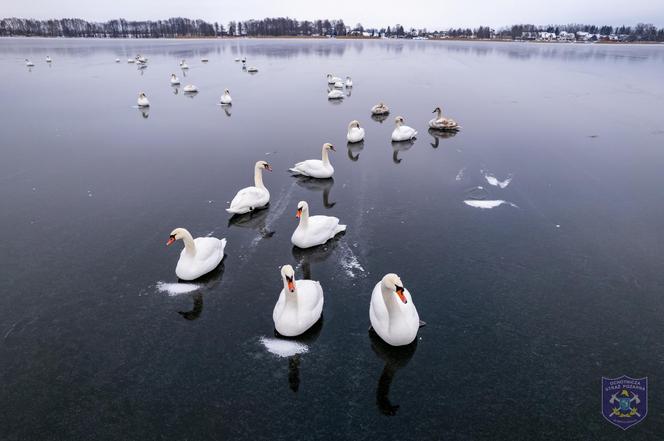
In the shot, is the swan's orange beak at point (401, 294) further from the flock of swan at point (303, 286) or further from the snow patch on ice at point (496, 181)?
the snow patch on ice at point (496, 181)

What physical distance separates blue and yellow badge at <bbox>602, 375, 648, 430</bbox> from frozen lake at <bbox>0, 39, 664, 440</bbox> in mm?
151

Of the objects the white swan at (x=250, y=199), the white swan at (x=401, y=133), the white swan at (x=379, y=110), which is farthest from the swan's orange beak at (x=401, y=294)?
the white swan at (x=379, y=110)

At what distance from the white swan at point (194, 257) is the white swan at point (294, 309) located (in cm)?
238

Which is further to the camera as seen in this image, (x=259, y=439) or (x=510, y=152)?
(x=510, y=152)

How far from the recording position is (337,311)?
28.0 ft

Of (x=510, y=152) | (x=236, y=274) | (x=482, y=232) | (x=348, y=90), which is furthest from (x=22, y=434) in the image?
(x=348, y=90)

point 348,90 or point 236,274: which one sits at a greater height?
point 348,90

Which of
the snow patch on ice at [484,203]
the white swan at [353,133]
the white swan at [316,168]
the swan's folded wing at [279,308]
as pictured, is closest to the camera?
the swan's folded wing at [279,308]

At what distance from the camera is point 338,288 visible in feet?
30.4

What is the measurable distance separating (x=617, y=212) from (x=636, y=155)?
778 centimetres

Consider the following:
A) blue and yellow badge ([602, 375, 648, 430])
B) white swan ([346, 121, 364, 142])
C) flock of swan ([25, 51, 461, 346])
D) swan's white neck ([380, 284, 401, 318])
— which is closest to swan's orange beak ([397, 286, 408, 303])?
flock of swan ([25, 51, 461, 346])

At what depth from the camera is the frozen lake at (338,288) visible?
21.3 feet

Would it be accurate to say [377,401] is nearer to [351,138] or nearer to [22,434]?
[22,434]

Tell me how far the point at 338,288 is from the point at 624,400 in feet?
17.5
